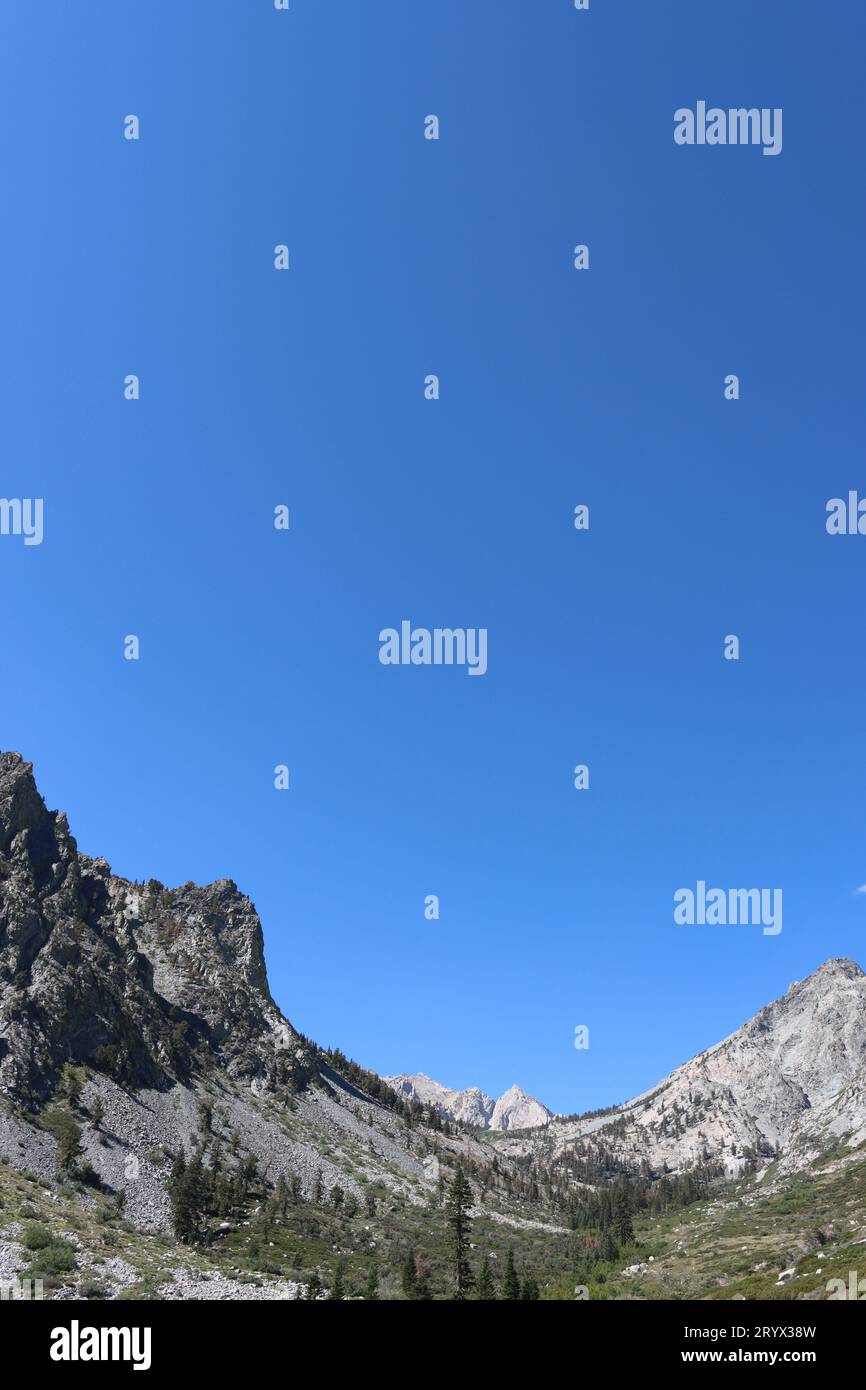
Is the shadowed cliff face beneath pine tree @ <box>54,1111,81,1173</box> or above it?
above

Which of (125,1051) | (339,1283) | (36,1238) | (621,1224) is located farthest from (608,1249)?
(36,1238)

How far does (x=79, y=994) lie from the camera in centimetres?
14250

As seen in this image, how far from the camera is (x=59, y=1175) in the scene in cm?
9844

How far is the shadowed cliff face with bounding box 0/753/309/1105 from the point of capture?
131875 millimetres

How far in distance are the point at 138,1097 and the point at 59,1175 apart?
43156mm

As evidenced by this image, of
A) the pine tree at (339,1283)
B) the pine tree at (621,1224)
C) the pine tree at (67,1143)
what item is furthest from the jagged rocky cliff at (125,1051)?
the pine tree at (621,1224)

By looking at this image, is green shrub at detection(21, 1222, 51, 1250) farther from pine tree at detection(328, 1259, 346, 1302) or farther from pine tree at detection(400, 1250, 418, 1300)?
pine tree at detection(400, 1250, 418, 1300)

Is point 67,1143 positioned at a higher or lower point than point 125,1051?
lower

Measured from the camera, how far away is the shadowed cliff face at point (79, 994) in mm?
131875

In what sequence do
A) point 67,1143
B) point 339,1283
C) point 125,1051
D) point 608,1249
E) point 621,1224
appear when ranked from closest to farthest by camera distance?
point 339,1283 < point 67,1143 < point 608,1249 < point 125,1051 < point 621,1224

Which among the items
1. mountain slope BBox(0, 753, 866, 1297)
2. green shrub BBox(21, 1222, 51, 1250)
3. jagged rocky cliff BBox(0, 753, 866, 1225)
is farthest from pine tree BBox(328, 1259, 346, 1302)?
jagged rocky cliff BBox(0, 753, 866, 1225)

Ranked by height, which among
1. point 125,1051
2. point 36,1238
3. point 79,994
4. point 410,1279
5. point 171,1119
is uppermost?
point 79,994

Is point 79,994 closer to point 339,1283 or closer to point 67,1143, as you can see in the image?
point 67,1143
